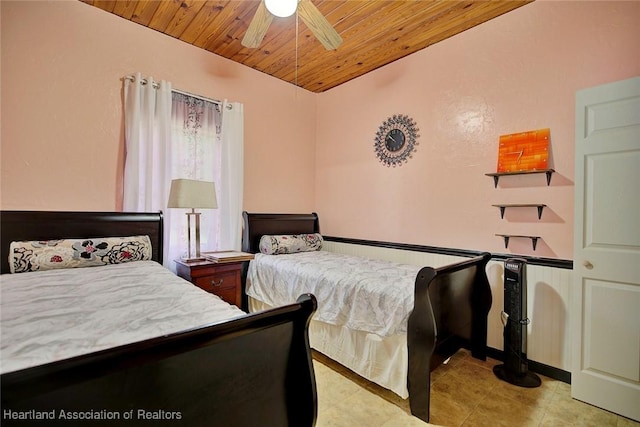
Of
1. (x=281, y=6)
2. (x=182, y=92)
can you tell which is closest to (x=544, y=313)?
(x=281, y=6)

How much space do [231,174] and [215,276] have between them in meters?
1.15

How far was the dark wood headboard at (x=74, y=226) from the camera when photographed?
2061mm

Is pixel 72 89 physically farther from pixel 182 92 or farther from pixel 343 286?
pixel 343 286

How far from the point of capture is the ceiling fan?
5.54 feet

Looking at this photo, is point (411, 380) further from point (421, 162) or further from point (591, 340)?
point (421, 162)

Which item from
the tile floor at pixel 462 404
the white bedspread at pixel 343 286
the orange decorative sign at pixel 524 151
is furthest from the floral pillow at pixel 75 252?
the orange decorative sign at pixel 524 151

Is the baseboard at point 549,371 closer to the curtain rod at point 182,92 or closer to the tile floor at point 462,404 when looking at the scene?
the tile floor at point 462,404

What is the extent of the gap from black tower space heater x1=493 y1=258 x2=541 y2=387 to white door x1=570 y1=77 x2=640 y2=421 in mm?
281

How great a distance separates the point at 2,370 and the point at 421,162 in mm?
3065

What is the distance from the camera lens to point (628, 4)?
1.95 m

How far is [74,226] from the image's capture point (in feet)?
7.52

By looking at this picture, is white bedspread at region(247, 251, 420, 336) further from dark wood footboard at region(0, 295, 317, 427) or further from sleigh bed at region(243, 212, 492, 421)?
dark wood footboard at region(0, 295, 317, 427)

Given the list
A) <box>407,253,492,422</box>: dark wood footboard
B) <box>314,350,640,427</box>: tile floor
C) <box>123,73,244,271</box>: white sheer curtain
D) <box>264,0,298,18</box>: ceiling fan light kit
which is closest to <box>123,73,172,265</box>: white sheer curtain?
<box>123,73,244,271</box>: white sheer curtain

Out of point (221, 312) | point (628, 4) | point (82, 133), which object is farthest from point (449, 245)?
point (82, 133)
